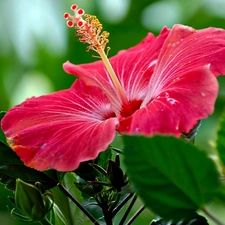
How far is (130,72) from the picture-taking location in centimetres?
79

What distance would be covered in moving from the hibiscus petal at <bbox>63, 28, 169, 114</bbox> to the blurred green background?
1.03 metres

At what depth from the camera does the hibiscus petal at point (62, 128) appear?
0.55 metres

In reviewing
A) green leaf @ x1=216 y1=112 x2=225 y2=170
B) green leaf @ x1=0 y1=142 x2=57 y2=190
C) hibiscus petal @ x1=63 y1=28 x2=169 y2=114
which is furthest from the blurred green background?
green leaf @ x1=216 y1=112 x2=225 y2=170

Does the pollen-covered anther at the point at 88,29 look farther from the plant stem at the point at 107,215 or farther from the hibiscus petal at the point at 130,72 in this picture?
the plant stem at the point at 107,215

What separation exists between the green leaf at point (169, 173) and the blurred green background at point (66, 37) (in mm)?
1406

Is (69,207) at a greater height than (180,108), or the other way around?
(180,108)

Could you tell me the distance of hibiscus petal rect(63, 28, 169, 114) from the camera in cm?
76

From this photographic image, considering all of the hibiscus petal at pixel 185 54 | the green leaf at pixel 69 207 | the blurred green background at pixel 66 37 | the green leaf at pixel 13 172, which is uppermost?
the hibiscus petal at pixel 185 54

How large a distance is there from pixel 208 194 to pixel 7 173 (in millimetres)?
339

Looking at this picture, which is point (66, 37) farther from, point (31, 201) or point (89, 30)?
point (31, 201)

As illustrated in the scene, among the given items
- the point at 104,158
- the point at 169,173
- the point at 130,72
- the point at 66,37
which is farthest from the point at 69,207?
the point at 66,37

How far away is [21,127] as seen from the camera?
65 cm

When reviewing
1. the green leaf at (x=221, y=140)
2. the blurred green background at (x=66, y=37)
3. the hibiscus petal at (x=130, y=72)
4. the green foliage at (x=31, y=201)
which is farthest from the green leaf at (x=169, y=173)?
the blurred green background at (x=66, y=37)

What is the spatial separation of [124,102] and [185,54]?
12cm
